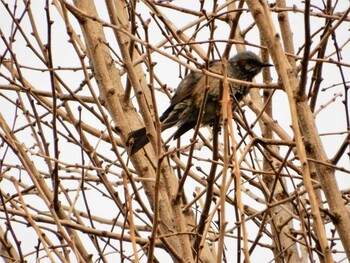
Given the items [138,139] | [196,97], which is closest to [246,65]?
[196,97]

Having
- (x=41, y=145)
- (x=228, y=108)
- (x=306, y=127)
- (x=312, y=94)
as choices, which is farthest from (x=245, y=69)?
(x=228, y=108)

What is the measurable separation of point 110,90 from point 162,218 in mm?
823

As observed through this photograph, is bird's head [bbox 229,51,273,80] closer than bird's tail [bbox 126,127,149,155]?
No

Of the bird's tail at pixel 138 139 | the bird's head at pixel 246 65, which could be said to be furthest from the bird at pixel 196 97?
the bird's tail at pixel 138 139

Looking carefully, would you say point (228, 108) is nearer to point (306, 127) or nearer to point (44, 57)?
point (306, 127)

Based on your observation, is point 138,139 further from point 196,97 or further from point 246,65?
point 246,65

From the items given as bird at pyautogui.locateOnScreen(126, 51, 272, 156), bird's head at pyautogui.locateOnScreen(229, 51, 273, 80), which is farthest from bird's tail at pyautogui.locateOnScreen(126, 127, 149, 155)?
bird's head at pyautogui.locateOnScreen(229, 51, 273, 80)

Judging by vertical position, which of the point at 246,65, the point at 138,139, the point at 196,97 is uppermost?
the point at 246,65

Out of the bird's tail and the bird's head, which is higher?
the bird's head

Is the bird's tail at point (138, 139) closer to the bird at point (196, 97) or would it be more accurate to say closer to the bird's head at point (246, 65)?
the bird at point (196, 97)

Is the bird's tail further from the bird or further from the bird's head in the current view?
the bird's head

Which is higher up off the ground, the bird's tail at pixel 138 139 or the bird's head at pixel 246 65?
the bird's head at pixel 246 65

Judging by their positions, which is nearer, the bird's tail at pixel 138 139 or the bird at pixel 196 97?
the bird's tail at pixel 138 139

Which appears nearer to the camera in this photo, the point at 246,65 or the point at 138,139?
the point at 138,139
